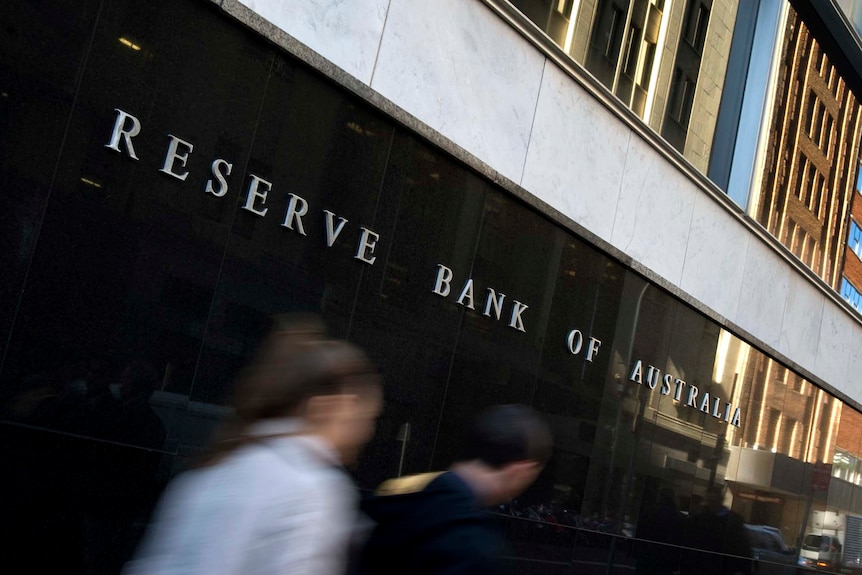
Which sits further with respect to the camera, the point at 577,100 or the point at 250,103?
the point at 577,100

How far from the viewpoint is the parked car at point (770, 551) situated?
14375 millimetres

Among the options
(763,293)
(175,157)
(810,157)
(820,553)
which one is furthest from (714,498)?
(175,157)

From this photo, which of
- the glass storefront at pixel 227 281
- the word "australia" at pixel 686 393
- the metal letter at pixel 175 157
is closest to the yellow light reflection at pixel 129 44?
the glass storefront at pixel 227 281

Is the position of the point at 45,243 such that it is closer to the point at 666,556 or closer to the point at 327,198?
the point at 327,198

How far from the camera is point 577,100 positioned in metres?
9.88

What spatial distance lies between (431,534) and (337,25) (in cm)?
528

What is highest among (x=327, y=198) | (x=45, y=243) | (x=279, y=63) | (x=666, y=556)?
(x=279, y=63)

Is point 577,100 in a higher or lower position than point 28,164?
higher

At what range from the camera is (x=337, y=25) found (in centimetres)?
718

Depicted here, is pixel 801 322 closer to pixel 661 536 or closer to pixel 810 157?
pixel 810 157

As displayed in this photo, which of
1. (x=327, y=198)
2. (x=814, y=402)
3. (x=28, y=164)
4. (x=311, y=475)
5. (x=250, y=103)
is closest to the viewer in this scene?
(x=311, y=475)

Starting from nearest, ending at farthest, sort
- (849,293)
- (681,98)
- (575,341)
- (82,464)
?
(82,464) < (575,341) < (681,98) < (849,293)

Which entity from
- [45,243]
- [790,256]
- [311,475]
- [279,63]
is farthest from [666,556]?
[311,475]

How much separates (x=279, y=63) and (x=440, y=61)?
172cm
